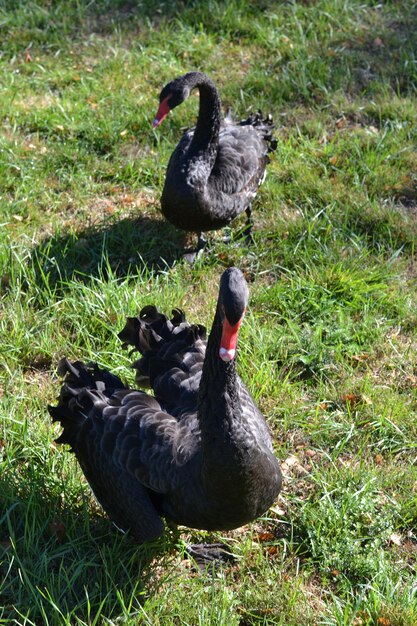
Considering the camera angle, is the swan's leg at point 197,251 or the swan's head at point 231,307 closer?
the swan's head at point 231,307

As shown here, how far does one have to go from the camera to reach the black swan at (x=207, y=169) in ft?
17.7

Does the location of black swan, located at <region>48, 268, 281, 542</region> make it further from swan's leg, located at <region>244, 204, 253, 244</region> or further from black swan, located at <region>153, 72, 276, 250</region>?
swan's leg, located at <region>244, 204, 253, 244</region>

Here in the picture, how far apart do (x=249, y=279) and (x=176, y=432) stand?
204 centimetres

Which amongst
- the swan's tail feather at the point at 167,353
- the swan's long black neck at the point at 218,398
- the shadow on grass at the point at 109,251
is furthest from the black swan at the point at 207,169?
the swan's long black neck at the point at 218,398

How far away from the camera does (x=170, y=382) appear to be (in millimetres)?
3955

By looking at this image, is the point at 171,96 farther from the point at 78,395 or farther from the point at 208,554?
the point at 208,554

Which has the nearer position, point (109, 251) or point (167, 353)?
point (167, 353)

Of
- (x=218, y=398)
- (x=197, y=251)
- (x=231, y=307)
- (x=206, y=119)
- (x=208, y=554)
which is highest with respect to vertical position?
(x=231, y=307)

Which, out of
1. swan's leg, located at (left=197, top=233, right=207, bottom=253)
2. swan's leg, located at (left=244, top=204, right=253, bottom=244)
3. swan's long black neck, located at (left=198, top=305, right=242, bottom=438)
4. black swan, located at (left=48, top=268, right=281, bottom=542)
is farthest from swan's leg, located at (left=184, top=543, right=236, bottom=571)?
swan's leg, located at (left=244, top=204, right=253, bottom=244)

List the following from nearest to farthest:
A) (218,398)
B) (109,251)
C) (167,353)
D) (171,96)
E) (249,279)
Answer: (218,398)
(167,353)
(171,96)
(249,279)
(109,251)

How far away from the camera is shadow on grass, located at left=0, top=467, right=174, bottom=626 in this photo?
11.6 feet

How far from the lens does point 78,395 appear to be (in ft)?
12.6

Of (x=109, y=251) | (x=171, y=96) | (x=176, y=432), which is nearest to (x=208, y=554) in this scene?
(x=176, y=432)

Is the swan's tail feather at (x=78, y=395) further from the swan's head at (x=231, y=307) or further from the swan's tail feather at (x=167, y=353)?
the swan's head at (x=231, y=307)
